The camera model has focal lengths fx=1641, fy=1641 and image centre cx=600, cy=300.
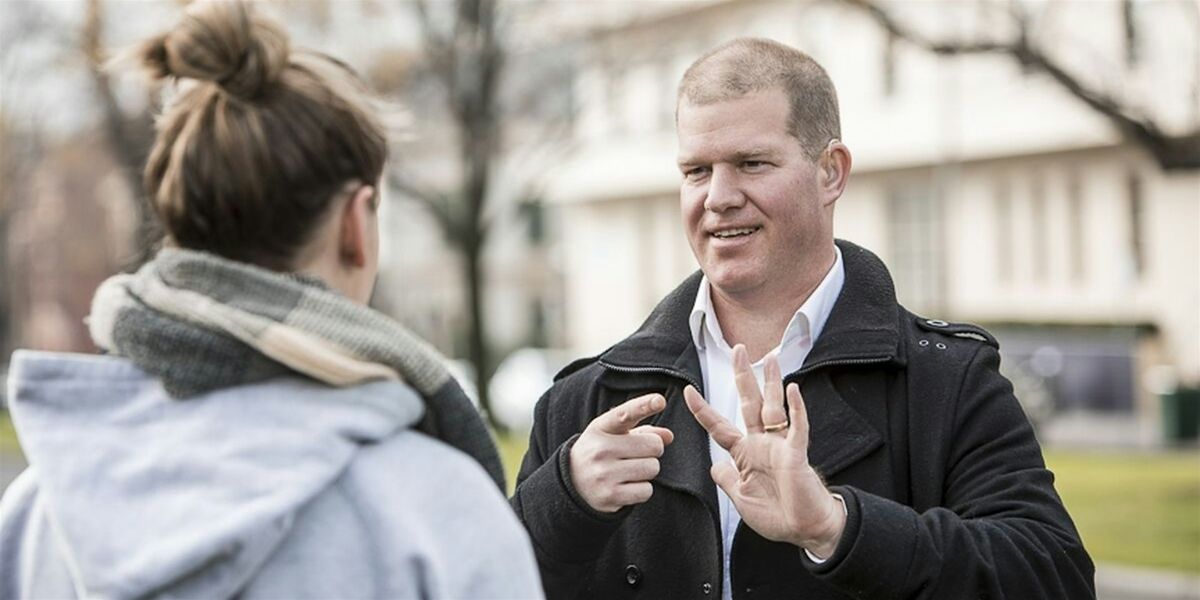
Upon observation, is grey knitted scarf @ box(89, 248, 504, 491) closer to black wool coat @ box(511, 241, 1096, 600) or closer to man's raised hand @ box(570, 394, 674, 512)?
man's raised hand @ box(570, 394, 674, 512)

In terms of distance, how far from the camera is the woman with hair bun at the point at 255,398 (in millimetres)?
2121

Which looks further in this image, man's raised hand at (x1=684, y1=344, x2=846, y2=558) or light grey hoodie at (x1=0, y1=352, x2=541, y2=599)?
man's raised hand at (x1=684, y1=344, x2=846, y2=558)

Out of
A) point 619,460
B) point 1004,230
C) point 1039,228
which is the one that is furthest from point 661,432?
point 1004,230

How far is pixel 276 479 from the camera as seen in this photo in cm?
211

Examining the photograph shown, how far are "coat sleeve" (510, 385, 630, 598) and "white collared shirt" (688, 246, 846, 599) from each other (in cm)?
26

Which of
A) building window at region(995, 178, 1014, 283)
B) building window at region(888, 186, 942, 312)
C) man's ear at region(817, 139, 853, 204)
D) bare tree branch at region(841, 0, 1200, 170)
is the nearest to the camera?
man's ear at region(817, 139, 853, 204)

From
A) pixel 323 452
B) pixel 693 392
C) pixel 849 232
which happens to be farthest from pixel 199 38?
pixel 849 232

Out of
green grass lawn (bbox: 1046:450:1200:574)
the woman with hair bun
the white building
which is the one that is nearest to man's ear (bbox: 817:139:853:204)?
the woman with hair bun

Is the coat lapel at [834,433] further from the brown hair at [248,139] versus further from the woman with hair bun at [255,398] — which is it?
the brown hair at [248,139]

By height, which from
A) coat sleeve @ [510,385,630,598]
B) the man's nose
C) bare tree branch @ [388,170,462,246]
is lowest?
bare tree branch @ [388,170,462,246]

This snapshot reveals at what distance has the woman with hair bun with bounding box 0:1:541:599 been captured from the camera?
6.96ft

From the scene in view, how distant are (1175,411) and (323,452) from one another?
25025 mm

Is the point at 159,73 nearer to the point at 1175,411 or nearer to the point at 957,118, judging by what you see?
the point at 1175,411

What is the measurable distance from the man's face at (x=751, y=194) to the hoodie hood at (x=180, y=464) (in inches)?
53.9
